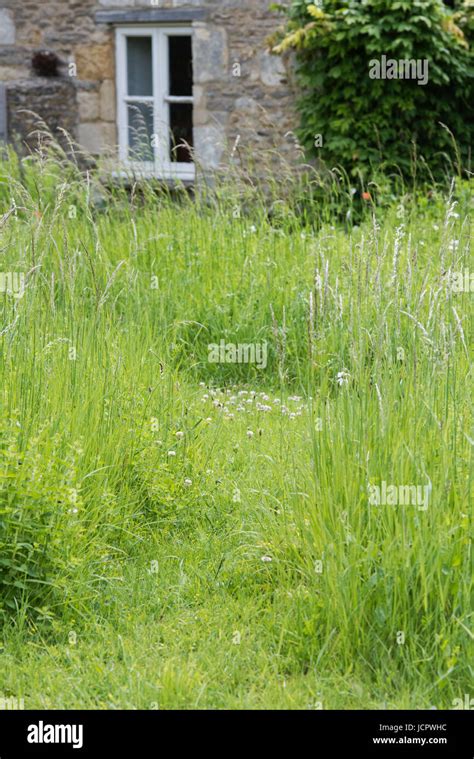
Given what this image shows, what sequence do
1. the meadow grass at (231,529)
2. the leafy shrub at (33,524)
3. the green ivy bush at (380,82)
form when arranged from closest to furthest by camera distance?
the meadow grass at (231,529) → the leafy shrub at (33,524) → the green ivy bush at (380,82)

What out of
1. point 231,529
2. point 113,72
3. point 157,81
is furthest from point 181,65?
point 231,529

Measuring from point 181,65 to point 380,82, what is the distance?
2.76 m

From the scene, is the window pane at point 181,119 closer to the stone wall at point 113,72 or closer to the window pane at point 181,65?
the window pane at point 181,65

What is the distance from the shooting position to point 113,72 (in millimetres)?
11930

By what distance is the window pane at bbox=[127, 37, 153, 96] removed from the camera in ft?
39.1

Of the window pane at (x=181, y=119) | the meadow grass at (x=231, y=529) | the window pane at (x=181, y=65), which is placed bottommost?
the meadow grass at (x=231, y=529)

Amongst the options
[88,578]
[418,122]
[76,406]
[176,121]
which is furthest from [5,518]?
[176,121]

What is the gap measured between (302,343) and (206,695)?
3.19 meters

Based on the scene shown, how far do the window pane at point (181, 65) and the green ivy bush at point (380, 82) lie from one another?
4.97 feet

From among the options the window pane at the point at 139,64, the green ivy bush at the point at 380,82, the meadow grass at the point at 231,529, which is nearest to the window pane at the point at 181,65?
the window pane at the point at 139,64

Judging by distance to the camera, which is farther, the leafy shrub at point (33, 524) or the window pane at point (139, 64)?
the window pane at point (139, 64)

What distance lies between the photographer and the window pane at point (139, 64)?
11930 mm

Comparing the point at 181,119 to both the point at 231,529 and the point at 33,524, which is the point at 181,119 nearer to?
the point at 231,529

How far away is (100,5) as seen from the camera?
1167 centimetres
